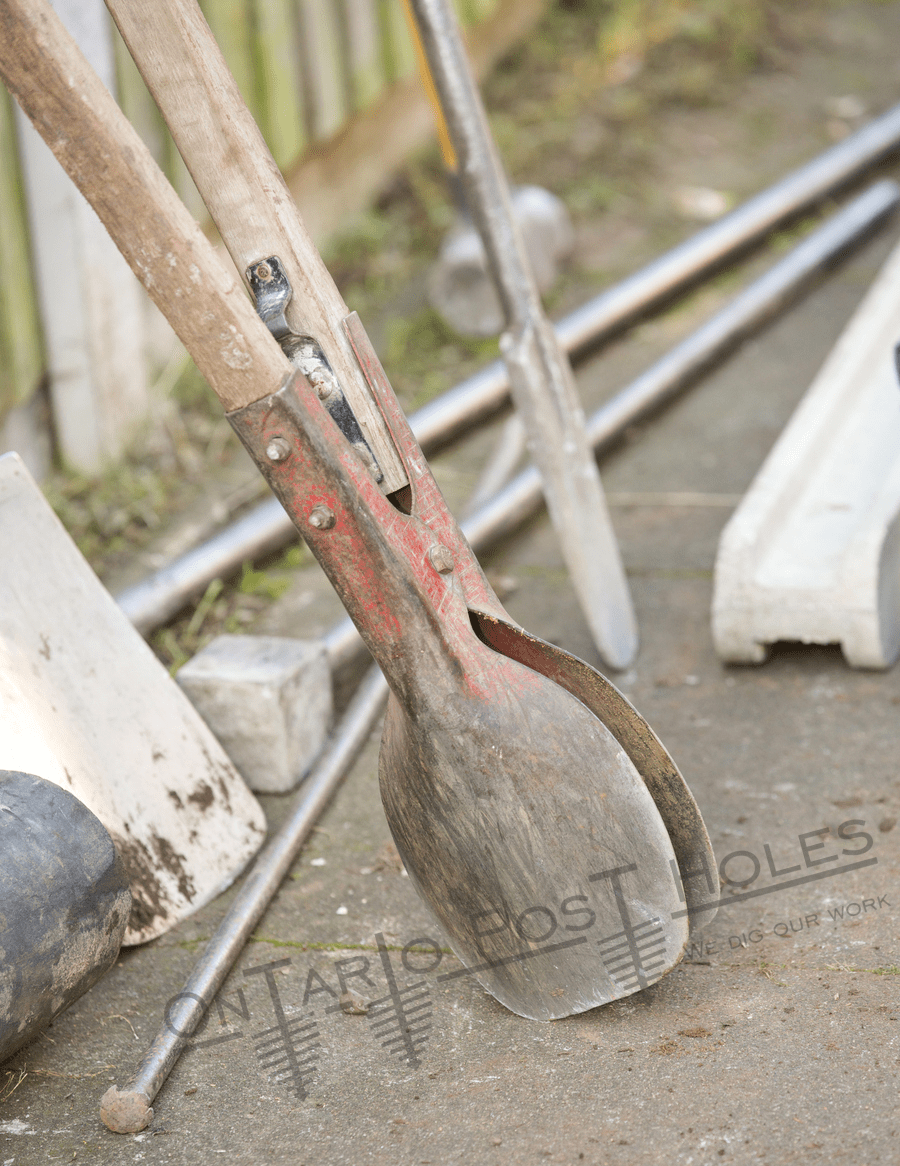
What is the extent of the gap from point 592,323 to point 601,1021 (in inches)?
91.6

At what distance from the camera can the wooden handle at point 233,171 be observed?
131cm

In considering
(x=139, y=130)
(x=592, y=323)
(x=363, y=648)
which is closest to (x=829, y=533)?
(x=363, y=648)

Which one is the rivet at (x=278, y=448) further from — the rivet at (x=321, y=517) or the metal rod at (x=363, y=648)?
the metal rod at (x=363, y=648)

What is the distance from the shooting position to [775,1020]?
1343 mm

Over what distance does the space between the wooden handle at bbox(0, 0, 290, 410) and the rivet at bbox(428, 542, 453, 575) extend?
10.6 inches

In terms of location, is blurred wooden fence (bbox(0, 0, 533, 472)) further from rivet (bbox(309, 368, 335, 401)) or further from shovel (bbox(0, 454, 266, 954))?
rivet (bbox(309, 368, 335, 401))

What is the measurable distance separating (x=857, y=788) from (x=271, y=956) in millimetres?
906

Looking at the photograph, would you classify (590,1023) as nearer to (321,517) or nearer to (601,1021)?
(601,1021)

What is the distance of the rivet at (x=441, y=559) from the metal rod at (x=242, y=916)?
591 millimetres

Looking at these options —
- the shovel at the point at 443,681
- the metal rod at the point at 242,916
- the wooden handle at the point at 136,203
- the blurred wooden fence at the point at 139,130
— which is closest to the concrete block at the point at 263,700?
the metal rod at the point at 242,916

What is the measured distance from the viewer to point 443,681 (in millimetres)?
1363

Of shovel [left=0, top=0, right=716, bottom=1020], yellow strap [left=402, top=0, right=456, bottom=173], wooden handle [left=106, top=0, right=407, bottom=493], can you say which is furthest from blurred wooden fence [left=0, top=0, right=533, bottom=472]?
shovel [left=0, top=0, right=716, bottom=1020]

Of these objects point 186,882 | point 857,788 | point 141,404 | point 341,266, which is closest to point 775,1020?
point 857,788

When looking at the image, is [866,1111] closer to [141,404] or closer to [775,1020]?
[775,1020]
